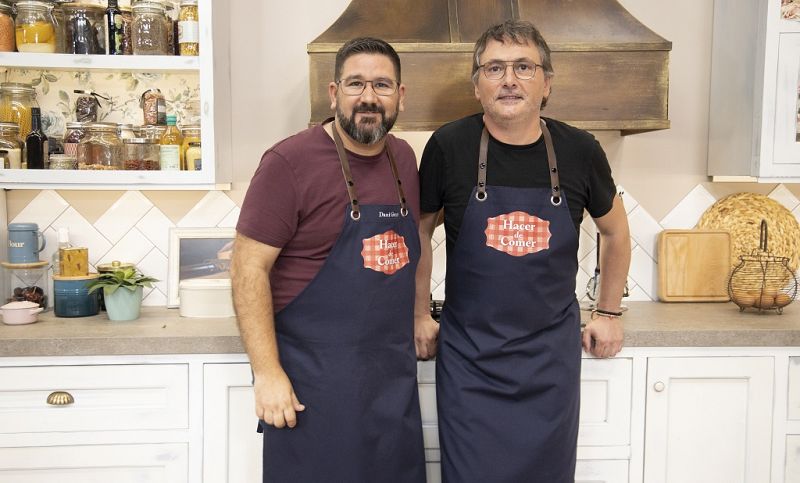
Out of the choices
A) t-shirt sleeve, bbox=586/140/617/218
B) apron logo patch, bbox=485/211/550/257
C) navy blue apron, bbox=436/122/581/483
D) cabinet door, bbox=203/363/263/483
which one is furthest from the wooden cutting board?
cabinet door, bbox=203/363/263/483

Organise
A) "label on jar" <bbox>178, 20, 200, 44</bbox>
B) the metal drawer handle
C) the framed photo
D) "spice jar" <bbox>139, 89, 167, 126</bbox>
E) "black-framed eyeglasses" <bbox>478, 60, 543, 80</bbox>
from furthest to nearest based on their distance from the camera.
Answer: the framed photo → "spice jar" <bbox>139, 89, 167, 126</bbox> → "label on jar" <bbox>178, 20, 200, 44</bbox> → the metal drawer handle → "black-framed eyeglasses" <bbox>478, 60, 543, 80</bbox>

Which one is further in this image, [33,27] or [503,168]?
[33,27]

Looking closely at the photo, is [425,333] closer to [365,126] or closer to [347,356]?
[347,356]

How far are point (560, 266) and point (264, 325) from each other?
752mm

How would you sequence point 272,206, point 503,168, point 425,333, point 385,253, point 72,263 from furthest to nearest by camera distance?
1. point 72,263
2. point 425,333
3. point 503,168
4. point 385,253
5. point 272,206

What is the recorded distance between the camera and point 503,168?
6.15 feet

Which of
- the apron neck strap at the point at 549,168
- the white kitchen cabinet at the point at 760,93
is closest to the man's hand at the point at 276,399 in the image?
the apron neck strap at the point at 549,168

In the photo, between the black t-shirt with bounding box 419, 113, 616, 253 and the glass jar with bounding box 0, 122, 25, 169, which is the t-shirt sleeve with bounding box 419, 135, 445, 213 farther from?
the glass jar with bounding box 0, 122, 25, 169

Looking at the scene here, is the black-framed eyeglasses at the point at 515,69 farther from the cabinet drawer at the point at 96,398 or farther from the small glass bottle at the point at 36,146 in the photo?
the small glass bottle at the point at 36,146

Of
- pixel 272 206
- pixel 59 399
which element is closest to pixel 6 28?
pixel 59 399

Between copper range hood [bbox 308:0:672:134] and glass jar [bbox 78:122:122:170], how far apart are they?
671 millimetres

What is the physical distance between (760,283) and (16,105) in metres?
2.43

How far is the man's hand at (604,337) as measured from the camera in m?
2.09

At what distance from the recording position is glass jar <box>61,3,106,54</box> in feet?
7.54
